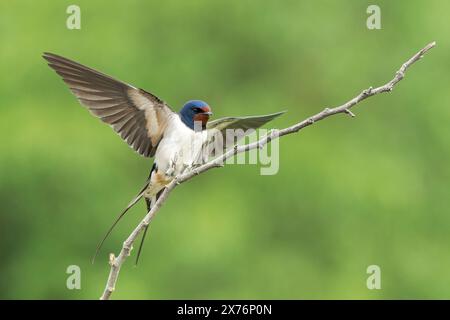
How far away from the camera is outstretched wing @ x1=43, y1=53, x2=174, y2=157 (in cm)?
288

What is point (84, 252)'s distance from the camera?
6.51 m

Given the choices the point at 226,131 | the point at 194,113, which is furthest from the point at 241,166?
the point at 194,113

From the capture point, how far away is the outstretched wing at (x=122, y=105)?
288 cm

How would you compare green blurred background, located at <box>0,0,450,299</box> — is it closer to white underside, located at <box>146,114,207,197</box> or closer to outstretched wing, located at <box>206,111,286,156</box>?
outstretched wing, located at <box>206,111,286,156</box>

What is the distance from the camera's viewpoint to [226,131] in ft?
10.4

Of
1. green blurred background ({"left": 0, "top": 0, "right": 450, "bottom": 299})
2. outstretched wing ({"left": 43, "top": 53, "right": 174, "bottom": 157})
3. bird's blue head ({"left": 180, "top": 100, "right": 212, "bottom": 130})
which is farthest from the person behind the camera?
green blurred background ({"left": 0, "top": 0, "right": 450, "bottom": 299})

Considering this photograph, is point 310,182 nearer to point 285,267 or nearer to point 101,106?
point 285,267

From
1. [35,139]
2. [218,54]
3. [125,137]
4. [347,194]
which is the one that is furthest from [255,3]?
[125,137]

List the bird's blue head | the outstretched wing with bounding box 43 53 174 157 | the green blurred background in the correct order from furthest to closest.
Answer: the green blurred background
the bird's blue head
the outstretched wing with bounding box 43 53 174 157

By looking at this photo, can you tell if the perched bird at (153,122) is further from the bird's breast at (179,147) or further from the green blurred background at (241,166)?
the green blurred background at (241,166)

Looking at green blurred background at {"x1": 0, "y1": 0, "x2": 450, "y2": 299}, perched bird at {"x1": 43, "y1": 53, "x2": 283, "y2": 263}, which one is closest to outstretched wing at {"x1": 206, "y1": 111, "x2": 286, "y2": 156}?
perched bird at {"x1": 43, "y1": 53, "x2": 283, "y2": 263}

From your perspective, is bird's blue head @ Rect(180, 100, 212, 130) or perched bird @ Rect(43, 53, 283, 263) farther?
bird's blue head @ Rect(180, 100, 212, 130)

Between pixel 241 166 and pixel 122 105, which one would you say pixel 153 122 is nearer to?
pixel 122 105

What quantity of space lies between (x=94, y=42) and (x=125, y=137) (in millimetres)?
3812
